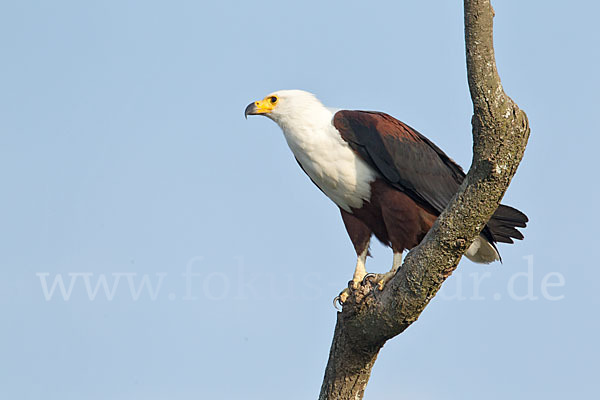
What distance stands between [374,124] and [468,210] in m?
1.93

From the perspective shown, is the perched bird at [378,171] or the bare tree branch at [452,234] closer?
the bare tree branch at [452,234]

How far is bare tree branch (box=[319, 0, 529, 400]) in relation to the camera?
167 inches

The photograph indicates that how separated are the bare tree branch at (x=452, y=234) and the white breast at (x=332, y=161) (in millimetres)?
995

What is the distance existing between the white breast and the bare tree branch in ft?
3.26

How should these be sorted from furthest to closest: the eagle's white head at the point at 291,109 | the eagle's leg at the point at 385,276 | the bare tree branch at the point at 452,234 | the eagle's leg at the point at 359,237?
the eagle's leg at the point at 359,237 < the eagle's white head at the point at 291,109 < the eagle's leg at the point at 385,276 < the bare tree branch at the point at 452,234

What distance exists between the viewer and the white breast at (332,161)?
6.25m

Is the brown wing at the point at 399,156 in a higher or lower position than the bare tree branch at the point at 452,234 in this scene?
higher

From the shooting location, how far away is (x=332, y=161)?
247 inches

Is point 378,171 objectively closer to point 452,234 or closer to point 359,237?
point 359,237

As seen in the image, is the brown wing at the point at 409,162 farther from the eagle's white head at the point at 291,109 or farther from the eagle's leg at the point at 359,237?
the eagle's leg at the point at 359,237

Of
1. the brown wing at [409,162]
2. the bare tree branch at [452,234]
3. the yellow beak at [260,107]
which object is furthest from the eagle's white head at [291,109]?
the bare tree branch at [452,234]

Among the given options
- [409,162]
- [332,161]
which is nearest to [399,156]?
[409,162]

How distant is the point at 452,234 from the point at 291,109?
2.30 meters

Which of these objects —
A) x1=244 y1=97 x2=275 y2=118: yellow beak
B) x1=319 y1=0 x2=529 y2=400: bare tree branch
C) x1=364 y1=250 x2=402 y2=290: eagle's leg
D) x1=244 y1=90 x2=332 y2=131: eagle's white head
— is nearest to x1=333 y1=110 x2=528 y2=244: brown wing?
x1=244 y1=90 x2=332 y2=131: eagle's white head
